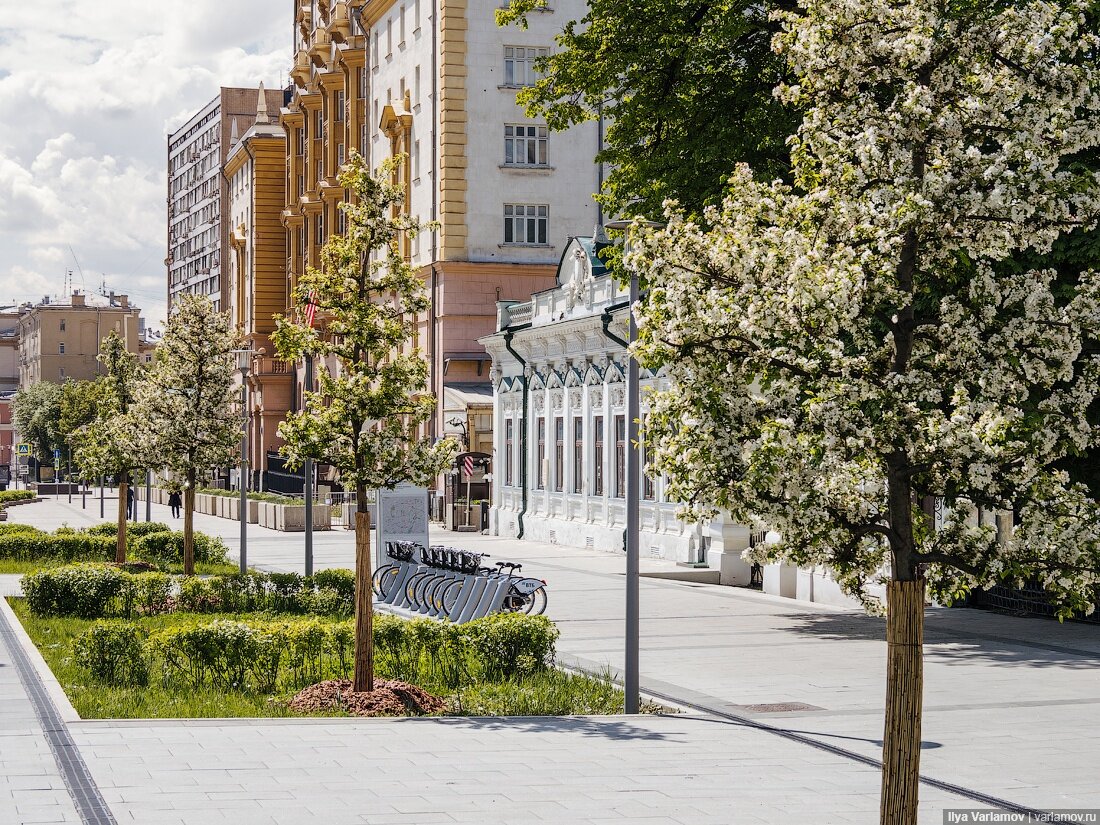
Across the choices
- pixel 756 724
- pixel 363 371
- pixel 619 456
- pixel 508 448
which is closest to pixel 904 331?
pixel 756 724

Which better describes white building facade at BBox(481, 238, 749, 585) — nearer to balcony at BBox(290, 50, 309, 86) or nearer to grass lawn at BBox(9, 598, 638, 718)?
grass lawn at BBox(9, 598, 638, 718)

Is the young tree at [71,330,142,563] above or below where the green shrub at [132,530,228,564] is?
above

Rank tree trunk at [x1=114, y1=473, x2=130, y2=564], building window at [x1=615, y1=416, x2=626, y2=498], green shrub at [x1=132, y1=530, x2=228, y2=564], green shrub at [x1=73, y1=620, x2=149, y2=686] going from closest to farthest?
green shrub at [x1=73, y1=620, x2=149, y2=686] < tree trunk at [x1=114, y1=473, x2=130, y2=564] < green shrub at [x1=132, y1=530, x2=228, y2=564] < building window at [x1=615, y1=416, x2=626, y2=498]

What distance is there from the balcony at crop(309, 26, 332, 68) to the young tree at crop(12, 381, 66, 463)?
→ 148 ft

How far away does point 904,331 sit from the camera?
7.37 metres

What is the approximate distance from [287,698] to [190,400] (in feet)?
49.3

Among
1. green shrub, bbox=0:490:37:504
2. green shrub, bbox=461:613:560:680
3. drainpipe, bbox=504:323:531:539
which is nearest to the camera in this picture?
green shrub, bbox=461:613:560:680

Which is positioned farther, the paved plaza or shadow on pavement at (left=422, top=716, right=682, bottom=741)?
shadow on pavement at (left=422, top=716, right=682, bottom=741)

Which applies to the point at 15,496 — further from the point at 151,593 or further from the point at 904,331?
the point at 904,331

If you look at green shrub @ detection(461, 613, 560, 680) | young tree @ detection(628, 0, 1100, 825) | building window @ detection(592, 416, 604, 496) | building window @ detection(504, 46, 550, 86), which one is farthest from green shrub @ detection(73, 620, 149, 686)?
building window @ detection(504, 46, 550, 86)

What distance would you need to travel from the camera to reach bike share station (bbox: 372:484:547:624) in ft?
70.3

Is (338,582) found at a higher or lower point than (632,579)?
lower

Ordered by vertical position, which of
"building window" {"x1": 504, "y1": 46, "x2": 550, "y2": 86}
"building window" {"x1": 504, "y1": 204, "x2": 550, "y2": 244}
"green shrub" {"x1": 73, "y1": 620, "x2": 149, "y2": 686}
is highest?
"building window" {"x1": 504, "y1": 46, "x2": 550, "y2": 86}

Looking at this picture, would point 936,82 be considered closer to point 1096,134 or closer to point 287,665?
point 1096,134
